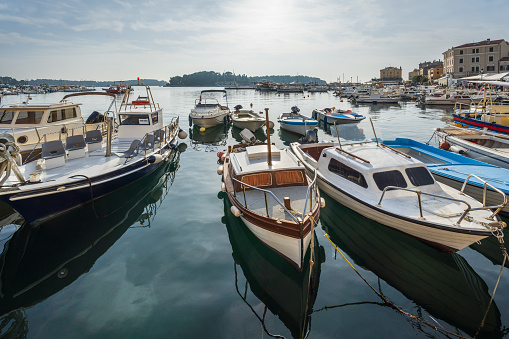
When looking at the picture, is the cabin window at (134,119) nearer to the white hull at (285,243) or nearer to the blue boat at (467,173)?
the white hull at (285,243)

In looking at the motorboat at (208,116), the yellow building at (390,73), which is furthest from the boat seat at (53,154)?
the yellow building at (390,73)

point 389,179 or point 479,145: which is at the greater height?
point 479,145

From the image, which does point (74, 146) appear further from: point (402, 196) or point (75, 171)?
point (402, 196)

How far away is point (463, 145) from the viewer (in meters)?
17.1

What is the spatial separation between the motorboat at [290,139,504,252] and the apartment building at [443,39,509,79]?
336 ft

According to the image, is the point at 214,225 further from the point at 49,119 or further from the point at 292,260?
the point at 49,119

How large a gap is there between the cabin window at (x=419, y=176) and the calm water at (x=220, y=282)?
199 cm

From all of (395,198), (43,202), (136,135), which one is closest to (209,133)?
(136,135)

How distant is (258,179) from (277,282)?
3556 millimetres

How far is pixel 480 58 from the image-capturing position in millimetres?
90125

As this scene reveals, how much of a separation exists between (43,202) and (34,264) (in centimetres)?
247

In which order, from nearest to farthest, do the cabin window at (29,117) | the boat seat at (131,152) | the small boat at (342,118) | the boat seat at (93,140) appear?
the boat seat at (131,152) < the boat seat at (93,140) < the cabin window at (29,117) < the small boat at (342,118)

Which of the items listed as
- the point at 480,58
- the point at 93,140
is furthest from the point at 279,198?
the point at 480,58

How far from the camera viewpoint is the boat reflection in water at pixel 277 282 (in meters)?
6.69
